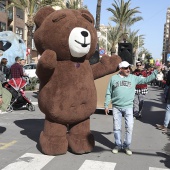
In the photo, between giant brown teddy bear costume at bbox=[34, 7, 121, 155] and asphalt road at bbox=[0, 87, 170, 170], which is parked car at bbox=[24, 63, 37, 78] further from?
giant brown teddy bear costume at bbox=[34, 7, 121, 155]

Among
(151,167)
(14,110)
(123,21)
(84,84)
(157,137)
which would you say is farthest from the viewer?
(123,21)

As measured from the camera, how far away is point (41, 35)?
18.0ft

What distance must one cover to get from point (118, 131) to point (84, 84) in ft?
3.52

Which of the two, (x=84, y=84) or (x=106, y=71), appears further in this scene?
(x=106, y=71)

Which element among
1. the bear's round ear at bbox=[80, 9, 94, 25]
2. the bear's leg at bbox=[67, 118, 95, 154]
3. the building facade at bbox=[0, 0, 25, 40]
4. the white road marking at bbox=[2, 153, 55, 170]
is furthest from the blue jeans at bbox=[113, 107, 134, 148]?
the building facade at bbox=[0, 0, 25, 40]

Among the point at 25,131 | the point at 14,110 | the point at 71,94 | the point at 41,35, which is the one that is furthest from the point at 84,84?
the point at 14,110

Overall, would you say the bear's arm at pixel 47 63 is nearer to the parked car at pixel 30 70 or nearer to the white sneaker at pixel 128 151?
the white sneaker at pixel 128 151

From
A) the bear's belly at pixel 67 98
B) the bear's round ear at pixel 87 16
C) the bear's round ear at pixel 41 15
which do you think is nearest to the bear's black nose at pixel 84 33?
the bear's round ear at pixel 87 16

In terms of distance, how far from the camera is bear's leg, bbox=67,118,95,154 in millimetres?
5691

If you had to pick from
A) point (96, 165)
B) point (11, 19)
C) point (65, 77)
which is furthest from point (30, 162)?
point (11, 19)

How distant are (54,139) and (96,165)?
0.88 meters

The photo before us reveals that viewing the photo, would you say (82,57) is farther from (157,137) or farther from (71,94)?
(157,137)

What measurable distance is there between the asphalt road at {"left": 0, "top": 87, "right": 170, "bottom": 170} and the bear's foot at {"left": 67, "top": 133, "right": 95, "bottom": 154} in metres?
0.11

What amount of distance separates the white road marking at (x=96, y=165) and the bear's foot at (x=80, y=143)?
0.34 m
